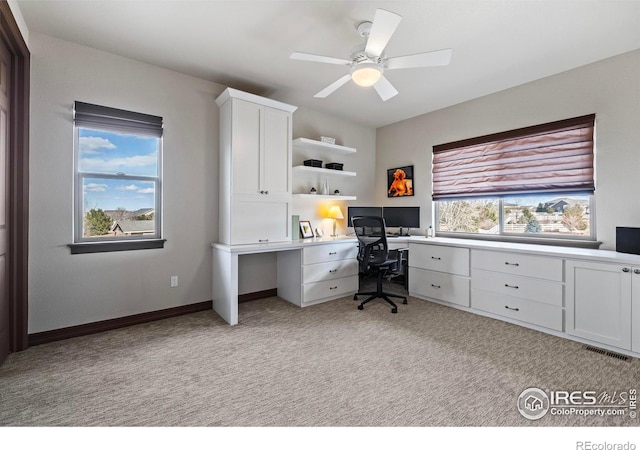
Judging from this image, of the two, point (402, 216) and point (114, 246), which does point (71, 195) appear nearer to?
point (114, 246)

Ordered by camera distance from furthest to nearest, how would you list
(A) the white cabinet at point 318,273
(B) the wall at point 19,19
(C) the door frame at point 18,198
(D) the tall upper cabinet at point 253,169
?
(A) the white cabinet at point 318,273
(D) the tall upper cabinet at point 253,169
(C) the door frame at point 18,198
(B) the wall at point 19,19

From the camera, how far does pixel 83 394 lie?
70.9 inches

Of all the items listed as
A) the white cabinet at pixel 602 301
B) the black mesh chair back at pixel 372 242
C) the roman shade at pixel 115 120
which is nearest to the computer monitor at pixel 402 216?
the black mesh chair back at pixel 372 242

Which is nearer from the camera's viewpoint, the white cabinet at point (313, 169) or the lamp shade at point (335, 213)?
the white cabinet at point (313, 169)

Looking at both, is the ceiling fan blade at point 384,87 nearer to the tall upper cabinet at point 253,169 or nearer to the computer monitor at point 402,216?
the tall upper cabinet at point 253,169

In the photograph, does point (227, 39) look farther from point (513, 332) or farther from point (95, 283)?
point (513, 332)

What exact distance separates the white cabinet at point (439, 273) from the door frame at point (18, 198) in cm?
397

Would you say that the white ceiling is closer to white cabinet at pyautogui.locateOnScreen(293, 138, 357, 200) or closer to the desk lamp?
white cabinet at pyautogui.locateOnScreen(293, 138, 357, 200)

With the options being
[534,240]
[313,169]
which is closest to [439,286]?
[534,240]

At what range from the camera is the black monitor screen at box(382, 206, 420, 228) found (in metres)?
4.34

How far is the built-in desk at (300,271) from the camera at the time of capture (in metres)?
3.02

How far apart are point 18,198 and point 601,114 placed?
17.5ft
